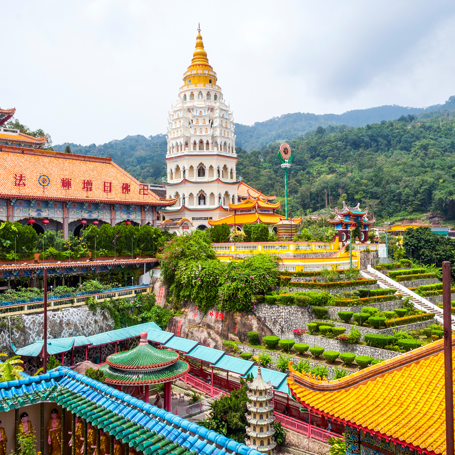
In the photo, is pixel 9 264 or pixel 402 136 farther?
pixel 402 136

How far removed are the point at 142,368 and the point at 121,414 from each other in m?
7.69

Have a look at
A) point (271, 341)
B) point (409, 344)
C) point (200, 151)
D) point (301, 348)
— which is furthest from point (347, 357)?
point (200, 151)

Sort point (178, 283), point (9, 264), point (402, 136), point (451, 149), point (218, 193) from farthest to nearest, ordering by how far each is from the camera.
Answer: point (402, 136) → point (451, 149) → point (218, 193) → point (178, 283) → point (9, 264)

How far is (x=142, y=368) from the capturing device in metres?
14.9

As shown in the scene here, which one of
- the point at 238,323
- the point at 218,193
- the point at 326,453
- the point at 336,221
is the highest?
the point at 218,193

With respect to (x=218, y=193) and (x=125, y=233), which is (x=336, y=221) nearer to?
(x=218, y=193)

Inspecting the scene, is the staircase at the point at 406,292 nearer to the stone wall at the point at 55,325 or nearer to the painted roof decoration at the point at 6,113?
the stone wall at the point at 55,325

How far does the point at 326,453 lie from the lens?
1445 cm

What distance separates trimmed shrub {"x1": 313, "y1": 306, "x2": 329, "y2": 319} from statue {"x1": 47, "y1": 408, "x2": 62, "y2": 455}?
663 inches

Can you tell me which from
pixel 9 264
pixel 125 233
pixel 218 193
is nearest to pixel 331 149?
pixel 218 193

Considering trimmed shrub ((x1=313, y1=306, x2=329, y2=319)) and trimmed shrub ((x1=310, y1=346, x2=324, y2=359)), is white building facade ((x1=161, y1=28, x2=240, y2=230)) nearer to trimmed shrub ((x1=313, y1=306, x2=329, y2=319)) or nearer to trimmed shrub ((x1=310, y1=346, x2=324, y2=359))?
trimmed shrub ((x1=313, y1=306, x2=329, y2=319))

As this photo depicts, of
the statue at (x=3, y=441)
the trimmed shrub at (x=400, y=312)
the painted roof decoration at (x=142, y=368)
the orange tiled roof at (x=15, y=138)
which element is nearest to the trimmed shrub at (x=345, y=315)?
the trimmed shrub at (x=400, y=312)

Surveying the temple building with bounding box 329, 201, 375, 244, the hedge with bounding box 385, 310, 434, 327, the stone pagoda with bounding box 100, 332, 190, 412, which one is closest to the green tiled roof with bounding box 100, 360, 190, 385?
the stone pagoda with bounding box 100, 332, 190, 412

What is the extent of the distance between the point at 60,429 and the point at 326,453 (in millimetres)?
9925
